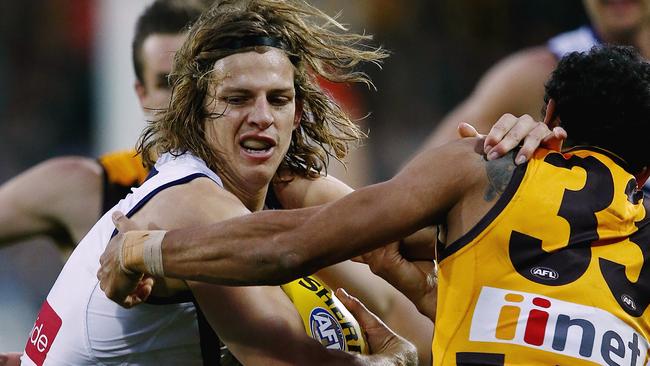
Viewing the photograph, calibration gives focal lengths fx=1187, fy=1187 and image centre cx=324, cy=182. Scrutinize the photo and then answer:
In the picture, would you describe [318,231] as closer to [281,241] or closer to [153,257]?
[281,241]

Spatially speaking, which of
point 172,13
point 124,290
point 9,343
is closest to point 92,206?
point 172,13

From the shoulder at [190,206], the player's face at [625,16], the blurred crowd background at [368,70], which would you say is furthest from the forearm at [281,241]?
the blurred crowd background at [368,70]

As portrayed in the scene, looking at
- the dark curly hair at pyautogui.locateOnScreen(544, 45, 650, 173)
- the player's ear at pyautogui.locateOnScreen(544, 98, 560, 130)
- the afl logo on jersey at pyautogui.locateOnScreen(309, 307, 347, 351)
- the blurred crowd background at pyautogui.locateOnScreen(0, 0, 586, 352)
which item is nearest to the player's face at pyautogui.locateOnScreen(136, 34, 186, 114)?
Answer: the afl logo on jersey at pyautogui.locateOnScreen(309, 307, 347, 351)

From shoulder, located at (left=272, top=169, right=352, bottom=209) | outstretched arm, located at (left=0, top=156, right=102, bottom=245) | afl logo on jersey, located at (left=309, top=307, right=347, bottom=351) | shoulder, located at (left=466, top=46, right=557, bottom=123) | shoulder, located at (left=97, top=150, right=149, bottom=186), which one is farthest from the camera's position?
shoulder, located at (left=466, top=46, right=557, bottom=123)

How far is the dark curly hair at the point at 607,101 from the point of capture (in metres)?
3.49

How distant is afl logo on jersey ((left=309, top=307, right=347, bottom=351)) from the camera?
3947mm

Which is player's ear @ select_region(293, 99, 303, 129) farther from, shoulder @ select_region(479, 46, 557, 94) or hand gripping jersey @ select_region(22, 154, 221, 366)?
shoulder @ select_region(479, 46, 557, 94)

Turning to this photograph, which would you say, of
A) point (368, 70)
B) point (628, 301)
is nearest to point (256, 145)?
point (628, 301)

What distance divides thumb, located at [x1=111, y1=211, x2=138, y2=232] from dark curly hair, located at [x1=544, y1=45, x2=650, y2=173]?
4.49ft

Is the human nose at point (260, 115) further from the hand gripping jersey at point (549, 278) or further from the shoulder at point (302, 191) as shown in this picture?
the hand gripping jersey at point (549, 278)

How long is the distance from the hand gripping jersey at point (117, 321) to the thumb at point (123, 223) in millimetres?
44

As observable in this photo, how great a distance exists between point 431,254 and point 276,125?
779 mm

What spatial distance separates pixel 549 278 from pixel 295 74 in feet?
4.74

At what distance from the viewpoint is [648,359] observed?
11.5 feet
